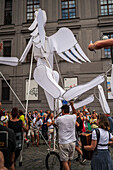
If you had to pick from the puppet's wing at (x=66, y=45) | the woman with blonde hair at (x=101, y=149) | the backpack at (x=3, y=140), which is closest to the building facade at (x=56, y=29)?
the puppet's wing at (x=66, y=45)

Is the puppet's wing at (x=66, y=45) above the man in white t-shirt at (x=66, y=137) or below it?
above

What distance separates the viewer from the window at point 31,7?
16.4 metres

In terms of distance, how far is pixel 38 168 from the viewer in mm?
4531

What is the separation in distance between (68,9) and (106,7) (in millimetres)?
3469

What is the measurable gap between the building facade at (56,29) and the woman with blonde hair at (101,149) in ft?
36.3

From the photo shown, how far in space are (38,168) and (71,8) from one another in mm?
14885

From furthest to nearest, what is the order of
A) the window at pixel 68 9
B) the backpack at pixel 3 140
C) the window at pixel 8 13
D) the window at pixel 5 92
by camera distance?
1. the window at pixel 8 13
2. the window at pixel 68 9
3. the window at pixel 5 92
4. the backpack at pixel 3 140

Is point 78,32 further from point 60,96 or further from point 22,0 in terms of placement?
point 60,96

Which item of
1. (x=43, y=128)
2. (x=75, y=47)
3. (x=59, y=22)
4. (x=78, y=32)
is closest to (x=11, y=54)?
(x=59, y=22)

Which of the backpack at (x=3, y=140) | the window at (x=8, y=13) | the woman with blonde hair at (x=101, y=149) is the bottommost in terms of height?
the woman with blonde hair at (x=101, y=149)

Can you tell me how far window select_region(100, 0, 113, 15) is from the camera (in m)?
15.1

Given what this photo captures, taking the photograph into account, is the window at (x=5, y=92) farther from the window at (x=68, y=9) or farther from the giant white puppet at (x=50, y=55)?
the giant white puppet at (x=50, y=55)

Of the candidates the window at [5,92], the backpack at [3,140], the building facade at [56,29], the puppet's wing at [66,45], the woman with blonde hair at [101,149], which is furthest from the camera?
the window at [5,92]

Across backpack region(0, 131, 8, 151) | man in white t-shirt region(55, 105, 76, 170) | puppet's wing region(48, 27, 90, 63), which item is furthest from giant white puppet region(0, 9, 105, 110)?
backpack region(0, 131, 8, 151)
